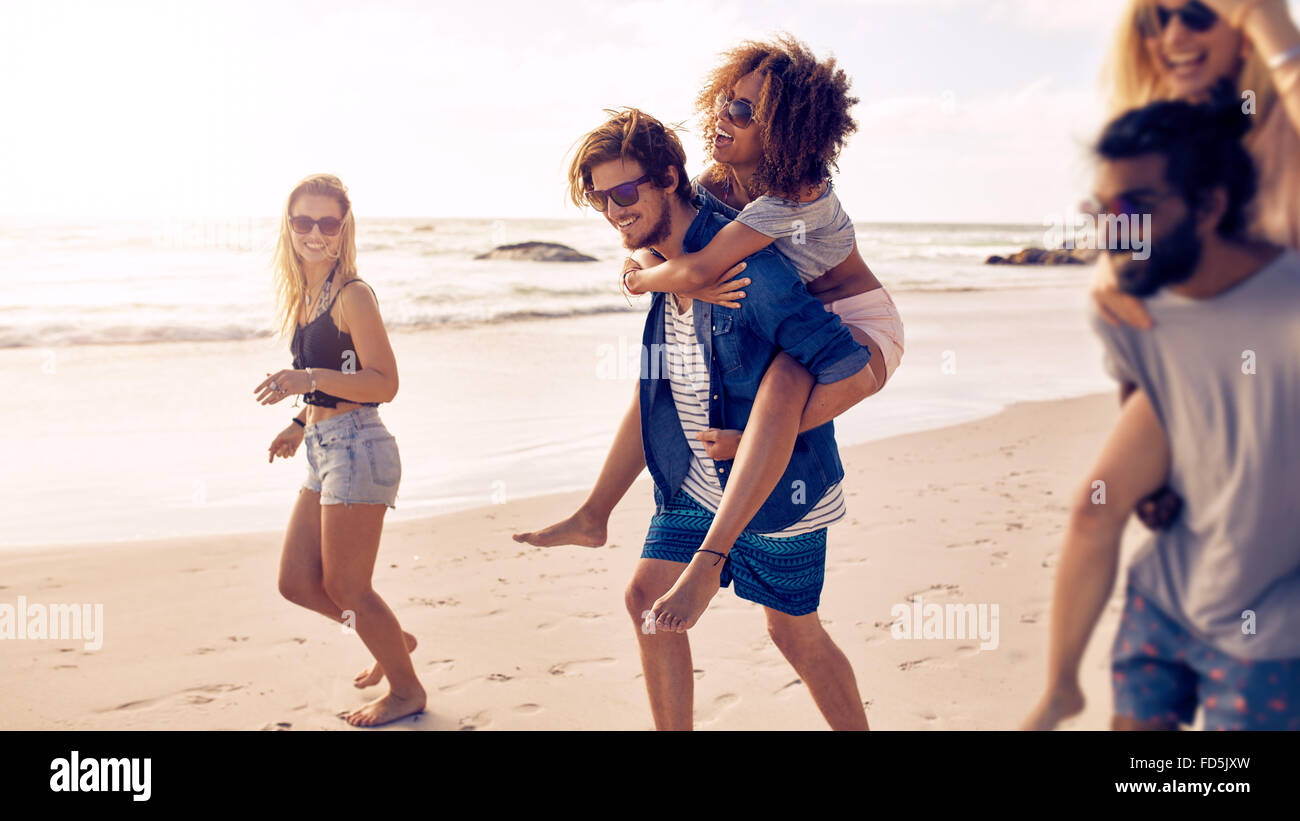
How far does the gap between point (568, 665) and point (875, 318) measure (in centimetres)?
213

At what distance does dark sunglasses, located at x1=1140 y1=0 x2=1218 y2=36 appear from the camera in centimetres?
169

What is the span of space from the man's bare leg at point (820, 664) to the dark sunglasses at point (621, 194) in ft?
3.79

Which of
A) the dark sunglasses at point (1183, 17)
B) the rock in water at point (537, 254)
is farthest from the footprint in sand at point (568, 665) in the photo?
the rock in water at point (537, 254)

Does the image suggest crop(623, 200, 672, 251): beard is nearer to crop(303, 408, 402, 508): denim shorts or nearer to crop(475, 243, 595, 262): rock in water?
crop(303, 408, 402, 508): denim shorts

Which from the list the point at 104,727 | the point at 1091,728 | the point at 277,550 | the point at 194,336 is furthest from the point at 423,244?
the point at 1091,728

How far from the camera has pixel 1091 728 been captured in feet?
6.23

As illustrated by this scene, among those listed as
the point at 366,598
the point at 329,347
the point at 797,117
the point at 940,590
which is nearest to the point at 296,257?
the point at 329,347

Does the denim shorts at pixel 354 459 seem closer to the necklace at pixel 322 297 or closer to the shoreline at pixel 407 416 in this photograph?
the necklace at pixel 322 297

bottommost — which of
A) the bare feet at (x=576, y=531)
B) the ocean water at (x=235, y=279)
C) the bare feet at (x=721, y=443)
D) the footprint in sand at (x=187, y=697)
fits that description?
the footprint in sand at (x=187, y=697)

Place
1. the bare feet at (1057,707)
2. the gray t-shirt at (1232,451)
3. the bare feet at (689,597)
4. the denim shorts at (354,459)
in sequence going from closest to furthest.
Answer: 1. the gray t-shirt at (1232,451)
2. the bare feet at (1057,707)
3. the bare feet at (689,597)
4. the denim shorts at (354,459)

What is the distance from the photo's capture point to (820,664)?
276 cm

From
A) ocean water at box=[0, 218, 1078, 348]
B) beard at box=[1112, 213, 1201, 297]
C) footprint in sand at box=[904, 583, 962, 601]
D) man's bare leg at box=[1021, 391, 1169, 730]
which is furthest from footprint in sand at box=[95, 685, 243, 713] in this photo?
ocean water at box=[0, 218, 1078, 348]

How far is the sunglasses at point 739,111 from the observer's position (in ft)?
8.61

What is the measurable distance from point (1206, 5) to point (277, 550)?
5.07 meters
